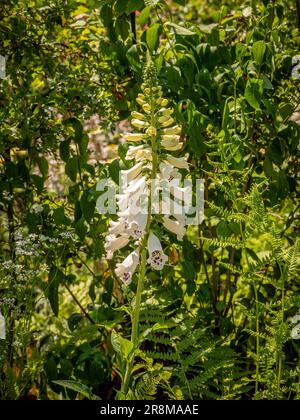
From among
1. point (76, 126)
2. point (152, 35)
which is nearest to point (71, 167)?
point (76, 126)

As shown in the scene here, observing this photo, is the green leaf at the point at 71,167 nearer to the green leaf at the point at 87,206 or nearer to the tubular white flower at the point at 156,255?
the green leaf at the point at 87,206

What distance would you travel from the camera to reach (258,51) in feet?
8.59

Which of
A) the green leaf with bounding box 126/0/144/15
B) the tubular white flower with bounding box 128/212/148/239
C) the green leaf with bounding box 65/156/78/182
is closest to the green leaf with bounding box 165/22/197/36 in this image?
the green leaf with bounding box 126/0/144/15

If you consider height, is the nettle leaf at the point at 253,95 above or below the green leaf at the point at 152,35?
below

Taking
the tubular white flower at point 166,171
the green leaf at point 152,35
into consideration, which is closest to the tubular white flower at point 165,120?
the tubular white flower at point 166,171

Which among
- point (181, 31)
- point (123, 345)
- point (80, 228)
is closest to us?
point (123, 345)

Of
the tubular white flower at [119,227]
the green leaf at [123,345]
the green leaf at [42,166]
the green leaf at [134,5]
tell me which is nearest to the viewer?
the green leaf at [123,345]

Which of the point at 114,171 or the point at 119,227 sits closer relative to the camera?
the point at 119,227

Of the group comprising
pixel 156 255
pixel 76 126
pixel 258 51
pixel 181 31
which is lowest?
pixel 156 255

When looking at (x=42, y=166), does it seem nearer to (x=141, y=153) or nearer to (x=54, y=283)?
(x=54, y=283)

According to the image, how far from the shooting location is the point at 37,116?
3.07m

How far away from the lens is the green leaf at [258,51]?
2.60 metres

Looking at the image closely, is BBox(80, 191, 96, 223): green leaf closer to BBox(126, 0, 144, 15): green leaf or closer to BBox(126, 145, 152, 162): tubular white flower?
BBox(126, 145, 152, 162): tubular white flower

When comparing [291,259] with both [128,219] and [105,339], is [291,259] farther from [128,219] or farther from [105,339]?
[105,339]
